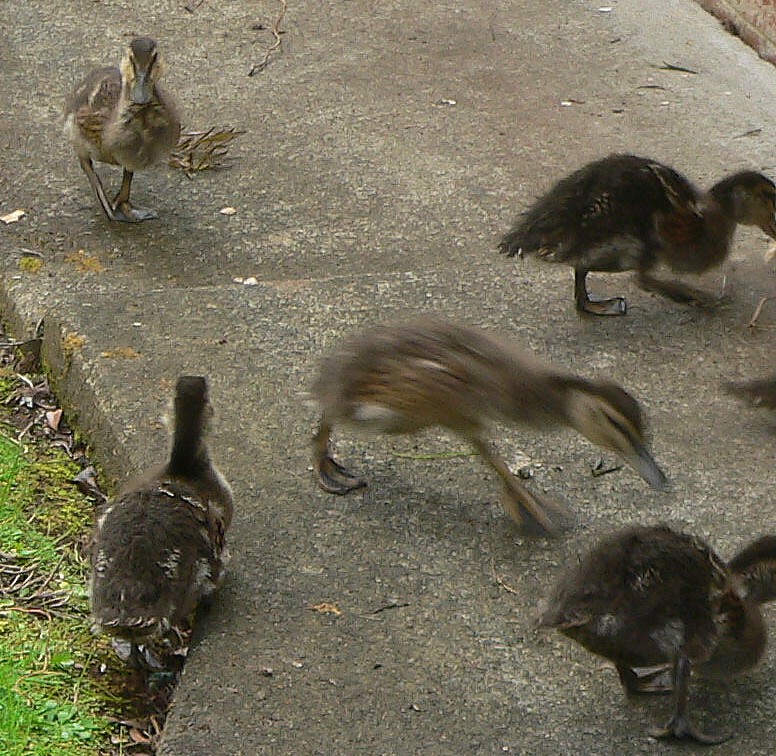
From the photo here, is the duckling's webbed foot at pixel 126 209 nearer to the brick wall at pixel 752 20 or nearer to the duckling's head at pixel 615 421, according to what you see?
the duckling's head at pixel 615 421

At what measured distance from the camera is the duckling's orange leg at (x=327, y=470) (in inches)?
168

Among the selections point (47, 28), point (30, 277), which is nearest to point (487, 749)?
point (30, 277)

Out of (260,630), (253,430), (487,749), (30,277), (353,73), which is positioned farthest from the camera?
(353,73)

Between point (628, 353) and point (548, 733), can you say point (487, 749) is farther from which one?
point (628, 353)

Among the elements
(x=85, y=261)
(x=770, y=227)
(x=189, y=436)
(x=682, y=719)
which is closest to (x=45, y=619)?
Result: (x=189, y=436)

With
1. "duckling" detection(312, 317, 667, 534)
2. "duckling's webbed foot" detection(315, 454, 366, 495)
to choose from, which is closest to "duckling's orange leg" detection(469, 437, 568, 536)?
"duckling" detection(312, 317, 667, 534)

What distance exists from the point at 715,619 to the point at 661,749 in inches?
13.2

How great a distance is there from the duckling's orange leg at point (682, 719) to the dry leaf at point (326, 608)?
2.93 feet

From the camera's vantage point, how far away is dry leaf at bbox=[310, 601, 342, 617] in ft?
12.4

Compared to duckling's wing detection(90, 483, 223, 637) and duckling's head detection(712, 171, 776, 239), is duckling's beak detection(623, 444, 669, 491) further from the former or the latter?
duckling's head detection(712, 171, 776, 239)

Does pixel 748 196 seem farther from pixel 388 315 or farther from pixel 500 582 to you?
pixel 500 582

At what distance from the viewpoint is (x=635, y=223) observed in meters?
5.27

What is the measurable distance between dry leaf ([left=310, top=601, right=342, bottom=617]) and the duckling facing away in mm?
616

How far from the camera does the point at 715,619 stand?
341 centimetres
